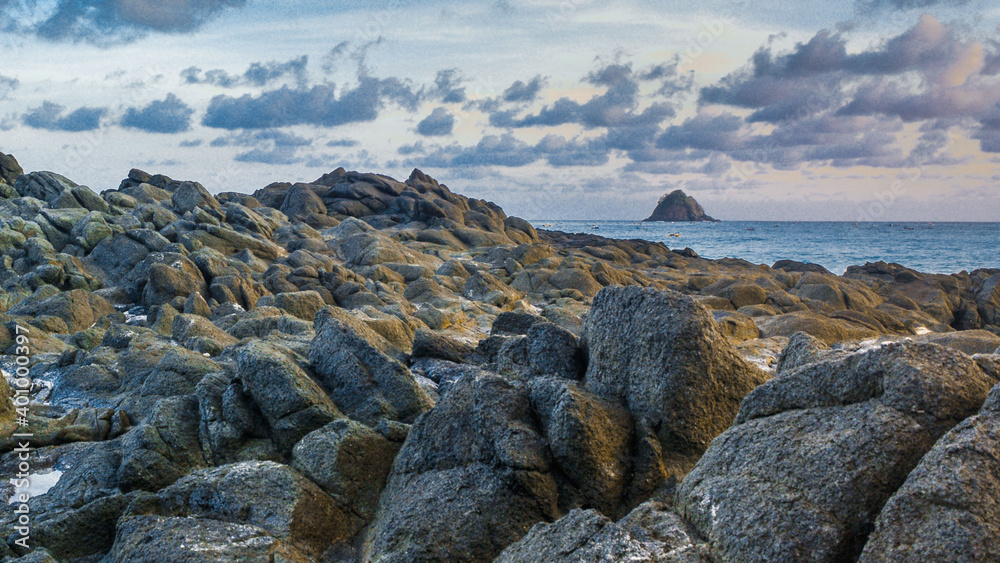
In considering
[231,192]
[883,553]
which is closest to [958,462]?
[883,553]

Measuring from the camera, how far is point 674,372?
451 inches

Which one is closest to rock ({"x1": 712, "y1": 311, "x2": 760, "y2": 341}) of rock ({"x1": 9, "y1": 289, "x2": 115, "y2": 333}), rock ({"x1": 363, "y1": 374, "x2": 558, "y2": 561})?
rock ({"x1": 363, "y1": 374, "x2": 558, "y2": 561})

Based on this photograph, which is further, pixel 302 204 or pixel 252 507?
pixel 302 204

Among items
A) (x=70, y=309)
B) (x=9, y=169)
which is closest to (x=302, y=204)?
(x=9, y=169)

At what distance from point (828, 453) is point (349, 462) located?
804cm

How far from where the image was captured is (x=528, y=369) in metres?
14.4

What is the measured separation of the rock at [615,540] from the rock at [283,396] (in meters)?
6.00

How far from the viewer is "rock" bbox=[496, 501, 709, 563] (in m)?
7.59

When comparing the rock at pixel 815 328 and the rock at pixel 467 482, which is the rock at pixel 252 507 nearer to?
the rock at pixel 467 482

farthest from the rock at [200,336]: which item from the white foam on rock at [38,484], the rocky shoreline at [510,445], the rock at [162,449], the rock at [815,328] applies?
the rock at [815,328]

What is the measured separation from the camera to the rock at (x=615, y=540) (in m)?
7.59

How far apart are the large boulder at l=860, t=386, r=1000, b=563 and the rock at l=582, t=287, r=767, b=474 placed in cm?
458

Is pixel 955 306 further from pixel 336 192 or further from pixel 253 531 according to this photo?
pixel 336 192

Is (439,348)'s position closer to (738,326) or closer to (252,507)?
(252,507)
